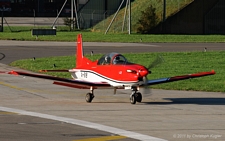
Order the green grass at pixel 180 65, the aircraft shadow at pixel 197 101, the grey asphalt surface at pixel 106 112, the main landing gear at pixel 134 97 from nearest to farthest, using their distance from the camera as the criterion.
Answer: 1. the grey asphalt surface at pixel 106 112
2. the main landing gear at pixel 134 97
3. the aircraft shadow at pixel 197 101
4. the green grass at pixel 180 65

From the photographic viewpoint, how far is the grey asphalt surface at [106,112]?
16.7 meters

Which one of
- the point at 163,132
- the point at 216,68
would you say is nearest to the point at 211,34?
the point at 216,68

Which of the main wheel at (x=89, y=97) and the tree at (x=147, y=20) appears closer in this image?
the main wheel at (x=89, y=97)

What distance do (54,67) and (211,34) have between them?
38.6 metres

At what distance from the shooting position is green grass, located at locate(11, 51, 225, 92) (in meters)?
29.5

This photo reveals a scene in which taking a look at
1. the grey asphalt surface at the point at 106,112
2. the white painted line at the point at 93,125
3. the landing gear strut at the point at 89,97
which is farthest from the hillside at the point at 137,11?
the white painted line at the point at 93,125

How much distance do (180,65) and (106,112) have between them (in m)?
17.6

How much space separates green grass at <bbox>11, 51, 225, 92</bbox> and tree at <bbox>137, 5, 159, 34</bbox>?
2495cm

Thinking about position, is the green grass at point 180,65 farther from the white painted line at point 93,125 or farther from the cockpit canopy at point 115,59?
the white painted line at point 93,125

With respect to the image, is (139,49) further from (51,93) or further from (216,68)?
(51,93)

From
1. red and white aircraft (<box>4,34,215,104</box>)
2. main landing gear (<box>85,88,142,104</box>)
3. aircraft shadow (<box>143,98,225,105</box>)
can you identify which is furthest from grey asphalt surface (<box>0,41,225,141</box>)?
red and white aircraft (<box>4,34,215,104</box>)

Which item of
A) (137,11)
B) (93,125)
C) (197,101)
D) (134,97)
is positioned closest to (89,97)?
(134,97)

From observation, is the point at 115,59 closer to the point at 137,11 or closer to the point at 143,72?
the point at 143,72

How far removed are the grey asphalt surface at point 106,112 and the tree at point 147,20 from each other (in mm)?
38491
